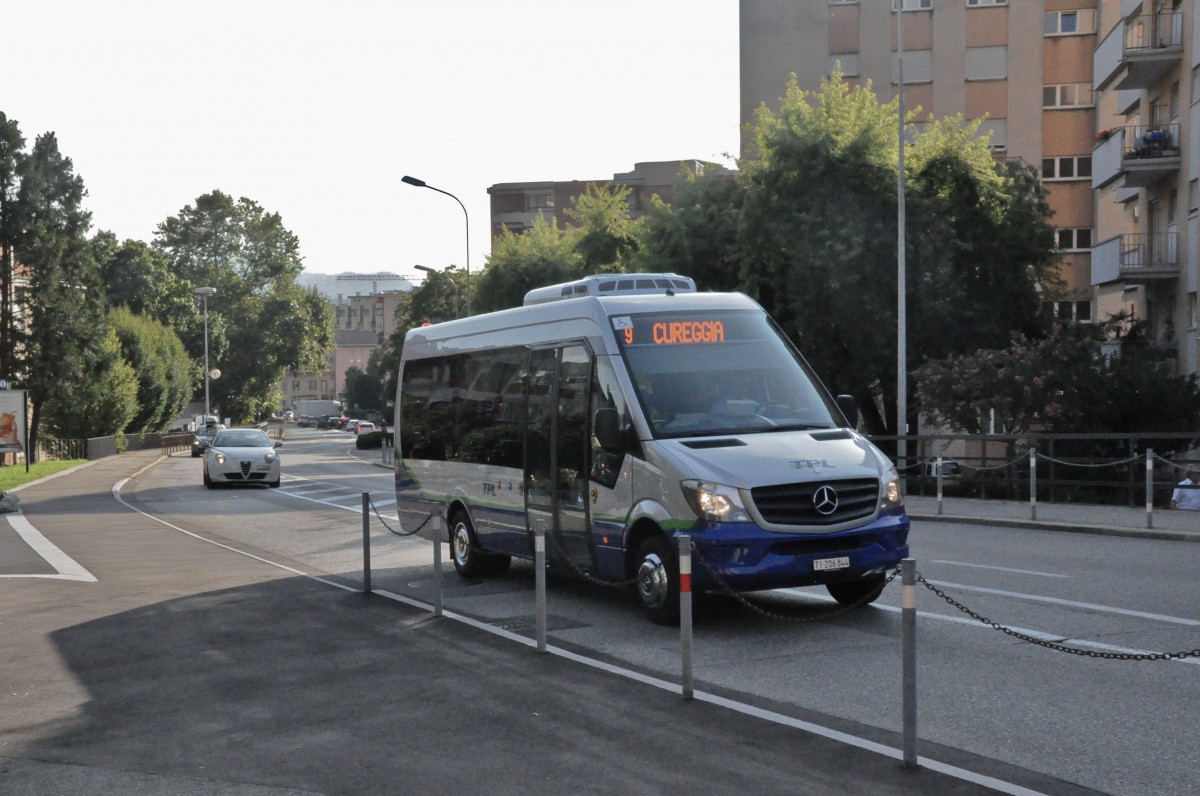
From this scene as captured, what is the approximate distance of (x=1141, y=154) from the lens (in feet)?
122

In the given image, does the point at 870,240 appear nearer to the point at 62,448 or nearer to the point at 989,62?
the point at 989,62

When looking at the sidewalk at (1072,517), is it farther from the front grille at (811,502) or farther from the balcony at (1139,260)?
the balcony at (1139,260)

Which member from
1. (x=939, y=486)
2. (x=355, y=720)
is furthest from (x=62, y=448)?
(x=355, y=720)

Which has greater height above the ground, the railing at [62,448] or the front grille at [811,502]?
the front grille at [811,502]

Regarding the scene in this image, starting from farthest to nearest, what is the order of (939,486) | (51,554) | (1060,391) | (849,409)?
(1060,391)
(939,486)
(51,554)
(849,409)

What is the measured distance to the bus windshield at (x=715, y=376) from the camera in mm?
11125

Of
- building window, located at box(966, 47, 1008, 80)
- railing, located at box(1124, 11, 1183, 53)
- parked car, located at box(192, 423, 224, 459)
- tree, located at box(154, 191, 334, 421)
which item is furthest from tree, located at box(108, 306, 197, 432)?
railing, located at box(1124, 11, 1183, 53)

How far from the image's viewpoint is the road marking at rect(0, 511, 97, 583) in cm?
1573

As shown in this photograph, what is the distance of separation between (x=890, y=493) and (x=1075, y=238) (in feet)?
164

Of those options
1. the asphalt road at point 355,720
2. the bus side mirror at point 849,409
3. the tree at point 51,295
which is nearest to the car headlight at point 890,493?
the bus side mirror at point 849,409

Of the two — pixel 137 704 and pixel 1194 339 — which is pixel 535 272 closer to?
pixel 1194 339

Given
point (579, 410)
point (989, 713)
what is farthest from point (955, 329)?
point (989, 713)

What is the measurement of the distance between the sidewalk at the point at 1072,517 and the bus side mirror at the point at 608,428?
9584 mm

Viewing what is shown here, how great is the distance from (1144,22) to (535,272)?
25251 mm
